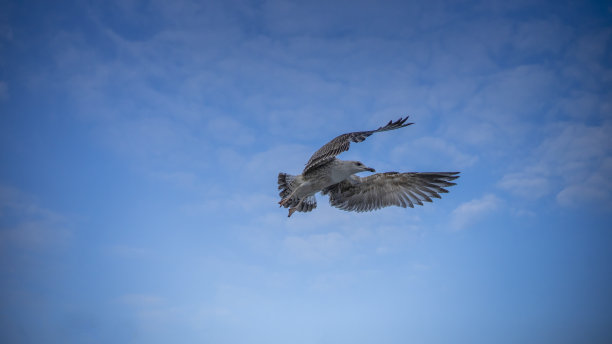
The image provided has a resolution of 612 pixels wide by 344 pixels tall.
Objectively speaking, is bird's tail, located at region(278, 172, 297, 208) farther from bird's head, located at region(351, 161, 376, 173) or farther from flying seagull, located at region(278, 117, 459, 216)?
bird's head, located at region(351, 161, 376, 173)

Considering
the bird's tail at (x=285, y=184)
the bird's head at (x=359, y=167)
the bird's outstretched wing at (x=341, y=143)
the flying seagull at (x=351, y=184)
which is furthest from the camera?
the bird's tail at (x=285, y=184)

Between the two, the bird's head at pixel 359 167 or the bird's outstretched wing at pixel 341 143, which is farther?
the bird's head at pixel 359 167

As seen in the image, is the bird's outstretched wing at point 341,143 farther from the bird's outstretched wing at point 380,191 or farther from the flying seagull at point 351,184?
the bird's outstretched wing at point 380,191

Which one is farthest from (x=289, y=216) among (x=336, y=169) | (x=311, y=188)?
(x=336, y=169)

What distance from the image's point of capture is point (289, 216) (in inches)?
324

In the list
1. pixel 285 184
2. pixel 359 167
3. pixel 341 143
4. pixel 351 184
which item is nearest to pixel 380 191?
pixel 351 184

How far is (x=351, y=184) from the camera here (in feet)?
32.6

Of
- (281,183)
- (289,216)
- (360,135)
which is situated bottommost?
(289,216)

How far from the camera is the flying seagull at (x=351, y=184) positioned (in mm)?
7722

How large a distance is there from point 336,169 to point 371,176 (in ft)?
5.81

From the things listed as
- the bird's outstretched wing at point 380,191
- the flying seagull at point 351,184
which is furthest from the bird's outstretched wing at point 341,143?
the bird's outstretched wing at point 380,191

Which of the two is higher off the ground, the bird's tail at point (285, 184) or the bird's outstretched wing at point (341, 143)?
the bird's tail at point (285, 184)

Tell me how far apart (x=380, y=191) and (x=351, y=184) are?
2.69 ft

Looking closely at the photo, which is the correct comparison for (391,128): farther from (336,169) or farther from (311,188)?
(311,188)
